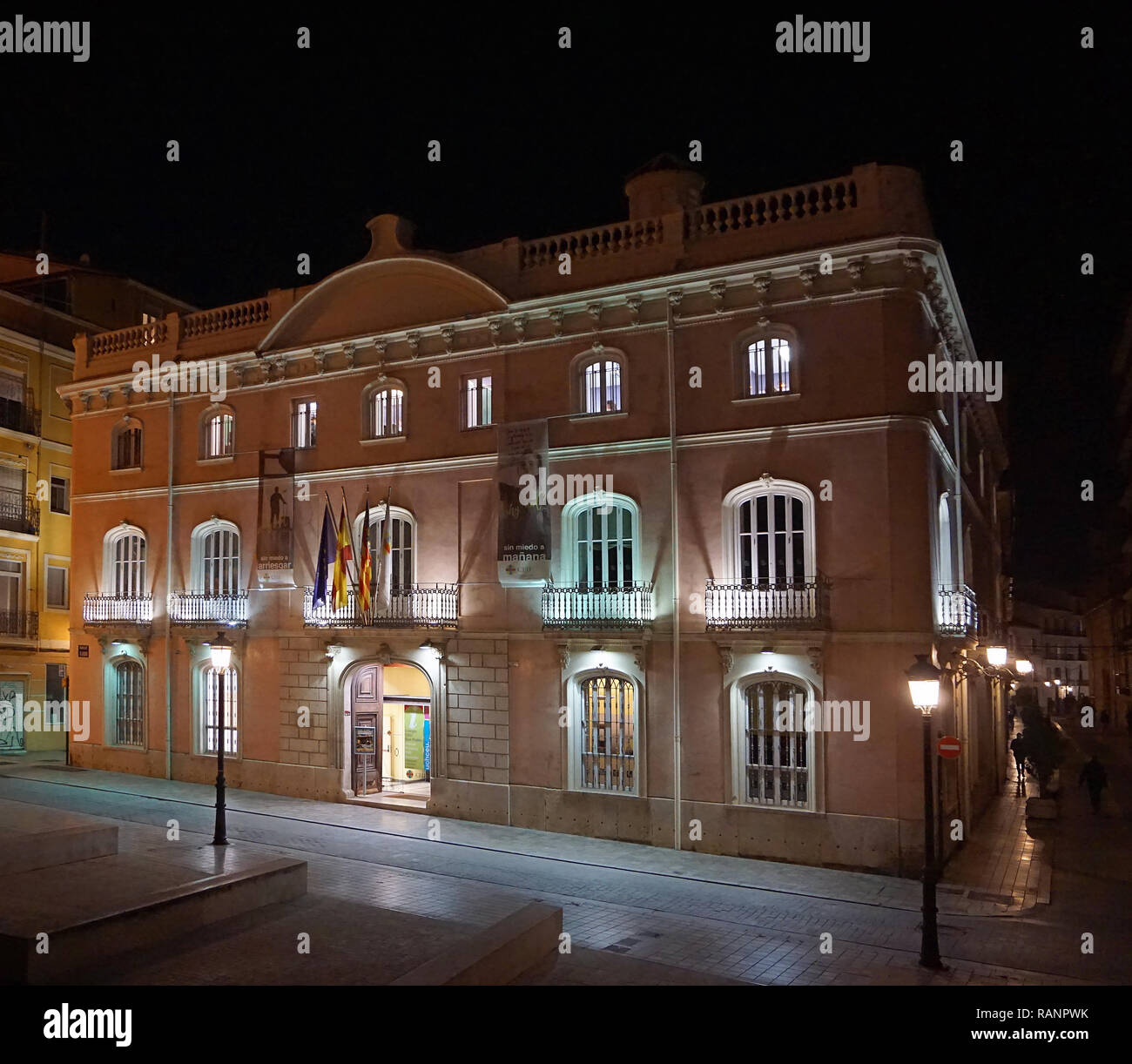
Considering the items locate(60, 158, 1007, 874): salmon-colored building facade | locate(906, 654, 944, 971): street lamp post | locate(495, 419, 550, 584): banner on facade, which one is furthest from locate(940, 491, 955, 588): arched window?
locate(495, 419, 550, 584): banner on facade

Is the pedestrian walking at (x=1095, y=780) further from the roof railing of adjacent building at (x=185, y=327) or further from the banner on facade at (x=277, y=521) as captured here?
the roof railing of adjacent building at (x=185, y=327)

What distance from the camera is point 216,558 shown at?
25.6m

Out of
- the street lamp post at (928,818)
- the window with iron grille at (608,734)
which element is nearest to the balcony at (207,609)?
the window with iron grille at (608,734)

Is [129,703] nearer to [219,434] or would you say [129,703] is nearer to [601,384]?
[219,434]

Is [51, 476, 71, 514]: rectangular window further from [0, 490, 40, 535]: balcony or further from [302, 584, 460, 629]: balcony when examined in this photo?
[302, 584, 460, 629]: balcony

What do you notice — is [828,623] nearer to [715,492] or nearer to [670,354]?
[715,492]

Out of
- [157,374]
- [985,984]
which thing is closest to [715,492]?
[985,984]

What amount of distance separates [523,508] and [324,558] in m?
5.06

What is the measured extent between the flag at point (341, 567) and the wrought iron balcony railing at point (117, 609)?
23.8ft

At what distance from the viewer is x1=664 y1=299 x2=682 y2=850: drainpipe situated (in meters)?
18.7

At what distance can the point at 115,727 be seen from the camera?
27250 millimetres

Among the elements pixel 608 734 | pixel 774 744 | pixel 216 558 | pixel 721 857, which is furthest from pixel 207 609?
pixel 774 744

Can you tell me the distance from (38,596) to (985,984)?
30.7 m

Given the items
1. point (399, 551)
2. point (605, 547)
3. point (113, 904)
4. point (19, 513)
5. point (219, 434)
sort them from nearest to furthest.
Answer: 1. point (113, 904)
2. point (605, 547)
3. point (399, 551)
4. point (219, 434)
5. point (19, 513)
